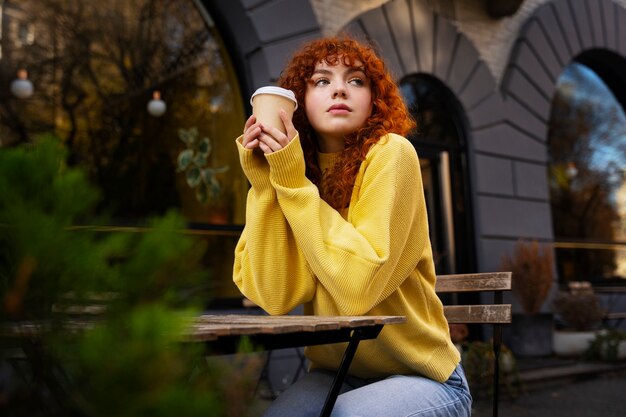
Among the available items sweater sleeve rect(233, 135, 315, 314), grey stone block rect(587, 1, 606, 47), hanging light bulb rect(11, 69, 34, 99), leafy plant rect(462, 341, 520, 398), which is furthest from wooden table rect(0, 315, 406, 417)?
grey stone block rect(587, 1, 606, 47)

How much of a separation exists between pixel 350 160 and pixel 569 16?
8704 mm

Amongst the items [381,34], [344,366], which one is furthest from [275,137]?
[381,34]

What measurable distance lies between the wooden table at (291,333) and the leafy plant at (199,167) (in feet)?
16.7

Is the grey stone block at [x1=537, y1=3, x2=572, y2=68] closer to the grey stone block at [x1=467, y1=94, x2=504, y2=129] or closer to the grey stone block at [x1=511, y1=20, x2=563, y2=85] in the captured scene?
the grey stone block at [x1=511, y1=20, x2=563, y2=85]

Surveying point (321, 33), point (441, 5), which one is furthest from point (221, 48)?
point (441, 5)

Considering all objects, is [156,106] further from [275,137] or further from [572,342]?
[572,342]

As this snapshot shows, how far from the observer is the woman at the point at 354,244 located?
161 cm

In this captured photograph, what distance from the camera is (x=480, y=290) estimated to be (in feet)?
8.23

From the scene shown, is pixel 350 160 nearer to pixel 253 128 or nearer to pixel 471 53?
pixel 253 128

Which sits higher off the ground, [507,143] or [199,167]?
[507,143]

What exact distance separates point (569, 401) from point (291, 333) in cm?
506

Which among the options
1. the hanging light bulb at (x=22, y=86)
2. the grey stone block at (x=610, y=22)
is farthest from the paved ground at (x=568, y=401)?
the grey stone block at (x=610, y=22)

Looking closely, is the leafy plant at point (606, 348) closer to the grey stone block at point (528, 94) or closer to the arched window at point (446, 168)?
the arched window at point (446, 168)

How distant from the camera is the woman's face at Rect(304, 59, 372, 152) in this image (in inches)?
80.0
